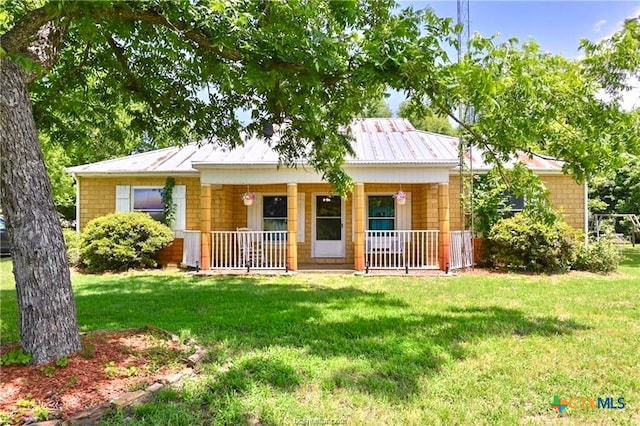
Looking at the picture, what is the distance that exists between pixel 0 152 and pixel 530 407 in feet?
16.0

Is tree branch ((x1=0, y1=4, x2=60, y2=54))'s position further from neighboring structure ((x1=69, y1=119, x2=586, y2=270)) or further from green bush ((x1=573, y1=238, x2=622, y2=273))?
green bush ((x1=573, y1=238, x2=622, y2=273))

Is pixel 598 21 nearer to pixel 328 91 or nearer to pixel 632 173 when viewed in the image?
pixel 328 91

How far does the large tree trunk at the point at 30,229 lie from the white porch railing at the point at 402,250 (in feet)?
25.0

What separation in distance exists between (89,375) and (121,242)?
8.26 meters

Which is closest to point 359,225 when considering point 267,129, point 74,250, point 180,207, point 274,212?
point 274,212

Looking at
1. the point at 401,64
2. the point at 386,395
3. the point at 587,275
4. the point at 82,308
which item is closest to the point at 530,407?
the point at 386,395

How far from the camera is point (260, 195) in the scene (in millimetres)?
12820

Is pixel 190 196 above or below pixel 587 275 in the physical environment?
above

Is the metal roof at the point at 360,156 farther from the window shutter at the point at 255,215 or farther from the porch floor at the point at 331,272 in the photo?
the porch floor at the point at 331,272

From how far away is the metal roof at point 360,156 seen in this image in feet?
33.9

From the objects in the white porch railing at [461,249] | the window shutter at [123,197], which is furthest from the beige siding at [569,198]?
the window shutter at [123,197]

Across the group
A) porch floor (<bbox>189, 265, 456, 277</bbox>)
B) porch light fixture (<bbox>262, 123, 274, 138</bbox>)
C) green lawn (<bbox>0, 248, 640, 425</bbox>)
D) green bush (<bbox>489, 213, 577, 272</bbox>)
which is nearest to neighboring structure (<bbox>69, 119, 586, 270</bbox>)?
porch floor (<bbox>189, 265, 456, 277</bbox>)

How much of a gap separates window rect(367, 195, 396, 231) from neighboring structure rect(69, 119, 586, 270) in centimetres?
3

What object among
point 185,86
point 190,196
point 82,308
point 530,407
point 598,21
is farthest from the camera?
point 190,196
